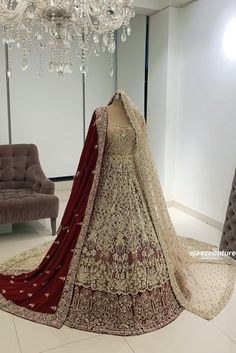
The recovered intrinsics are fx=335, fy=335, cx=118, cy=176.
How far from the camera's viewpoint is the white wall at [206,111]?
3602 mm

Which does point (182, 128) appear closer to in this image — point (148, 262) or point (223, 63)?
point (223, 63)

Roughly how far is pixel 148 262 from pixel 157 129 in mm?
2763

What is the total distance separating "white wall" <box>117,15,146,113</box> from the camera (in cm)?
497

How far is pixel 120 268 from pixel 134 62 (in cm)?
386

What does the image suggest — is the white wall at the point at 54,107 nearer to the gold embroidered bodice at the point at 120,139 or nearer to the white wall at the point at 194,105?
the white wall at the point at 194,105

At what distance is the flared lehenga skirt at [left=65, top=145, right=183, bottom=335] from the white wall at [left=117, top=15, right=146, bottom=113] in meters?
3.15

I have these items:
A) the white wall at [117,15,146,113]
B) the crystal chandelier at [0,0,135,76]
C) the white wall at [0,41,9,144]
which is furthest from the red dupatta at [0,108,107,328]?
the white wall at [0,41,9,144]

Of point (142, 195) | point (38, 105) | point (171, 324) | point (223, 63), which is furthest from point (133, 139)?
point (38, 105)

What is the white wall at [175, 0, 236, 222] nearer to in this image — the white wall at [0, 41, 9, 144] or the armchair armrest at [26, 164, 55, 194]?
the armchair armrest at [26, 164, 55, 194]

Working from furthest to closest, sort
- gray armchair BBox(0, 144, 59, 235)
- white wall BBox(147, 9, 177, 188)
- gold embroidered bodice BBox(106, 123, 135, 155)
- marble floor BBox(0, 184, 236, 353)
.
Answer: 1. white wall BBox(147, 9, 177, 188)
2. gray armchair BBox(0, 144, 59, 235)
3. gold embroidered bodice BBox(106, 123, 135, 155)
4. marble floor BBox(0, 184, 236, 353)

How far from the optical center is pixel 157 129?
4625 mm

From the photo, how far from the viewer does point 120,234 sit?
2141mm

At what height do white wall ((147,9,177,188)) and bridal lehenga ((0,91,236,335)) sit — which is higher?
white wall ((147,9,177,188))

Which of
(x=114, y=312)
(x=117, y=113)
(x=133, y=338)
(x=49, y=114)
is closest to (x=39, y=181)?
(x=117, y=113)
